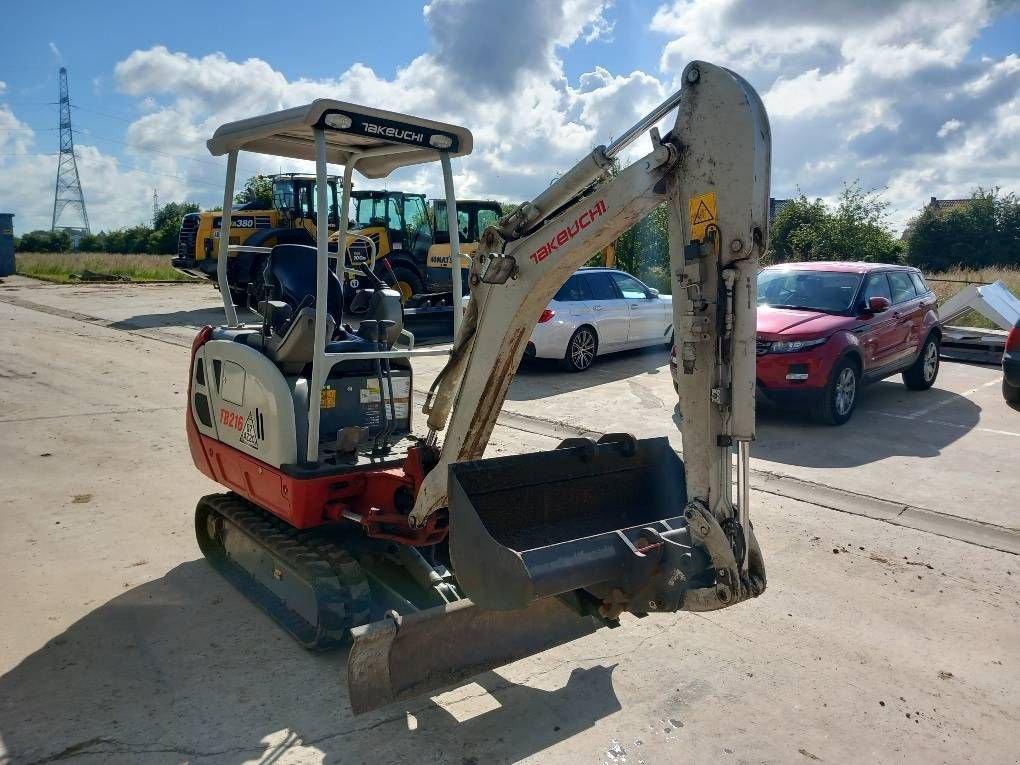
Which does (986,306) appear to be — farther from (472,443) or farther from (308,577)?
(308,577)

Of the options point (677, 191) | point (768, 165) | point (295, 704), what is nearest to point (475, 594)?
point (295, 704)

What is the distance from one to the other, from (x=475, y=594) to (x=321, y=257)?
6.62 ft

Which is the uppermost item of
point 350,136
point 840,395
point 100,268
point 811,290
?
point 100,268

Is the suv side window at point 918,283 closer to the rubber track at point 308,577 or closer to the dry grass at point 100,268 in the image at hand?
the rubber track at point 308,577

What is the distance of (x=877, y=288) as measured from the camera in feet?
33.6

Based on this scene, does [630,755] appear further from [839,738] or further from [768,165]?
[768,165]

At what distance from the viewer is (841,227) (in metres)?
24.7

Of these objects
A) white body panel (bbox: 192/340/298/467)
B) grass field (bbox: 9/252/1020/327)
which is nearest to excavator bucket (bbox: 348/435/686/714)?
white body panel (bbox: 192/340/298/467)

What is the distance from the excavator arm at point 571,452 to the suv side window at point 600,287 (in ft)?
29.5

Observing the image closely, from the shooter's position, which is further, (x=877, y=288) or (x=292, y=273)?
(x=877, y=288)

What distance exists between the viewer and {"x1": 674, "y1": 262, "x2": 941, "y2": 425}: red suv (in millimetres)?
8953

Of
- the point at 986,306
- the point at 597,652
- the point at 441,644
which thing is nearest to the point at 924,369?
the point at 986,306

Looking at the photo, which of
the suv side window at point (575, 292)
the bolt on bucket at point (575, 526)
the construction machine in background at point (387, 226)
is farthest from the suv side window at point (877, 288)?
the construction machine in background at point (387, 226)

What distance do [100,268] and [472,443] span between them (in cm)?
3414
